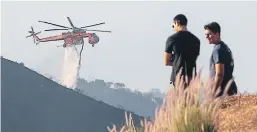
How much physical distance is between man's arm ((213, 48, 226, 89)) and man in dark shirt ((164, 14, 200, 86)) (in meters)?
0.35

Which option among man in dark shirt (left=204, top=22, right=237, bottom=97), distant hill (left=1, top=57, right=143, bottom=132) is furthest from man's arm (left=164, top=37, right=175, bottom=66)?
distant hill (left=1, top=57, right=143, bottom=132)

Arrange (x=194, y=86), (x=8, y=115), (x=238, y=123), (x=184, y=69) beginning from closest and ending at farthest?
(x=194, y=86), (x=184, y=69), (x=238, y=123), (x=8, y=115)

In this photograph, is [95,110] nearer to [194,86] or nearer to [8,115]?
[8,115]

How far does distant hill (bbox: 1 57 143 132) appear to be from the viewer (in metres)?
157

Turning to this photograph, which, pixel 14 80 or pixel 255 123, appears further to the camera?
pixel 14 80

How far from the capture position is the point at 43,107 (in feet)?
554

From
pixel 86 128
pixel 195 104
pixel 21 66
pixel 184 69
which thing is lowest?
pixel 195 104

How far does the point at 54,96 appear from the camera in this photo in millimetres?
176375

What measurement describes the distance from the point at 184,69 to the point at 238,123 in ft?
4.04

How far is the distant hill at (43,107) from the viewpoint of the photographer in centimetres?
15700

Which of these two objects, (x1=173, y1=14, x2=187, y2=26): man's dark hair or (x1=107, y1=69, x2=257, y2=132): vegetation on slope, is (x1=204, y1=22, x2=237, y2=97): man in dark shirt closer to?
(x1=173, y1=14, x2=187, y2=26): man's dark hair

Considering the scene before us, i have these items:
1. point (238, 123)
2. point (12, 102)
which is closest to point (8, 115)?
point (12, 102)

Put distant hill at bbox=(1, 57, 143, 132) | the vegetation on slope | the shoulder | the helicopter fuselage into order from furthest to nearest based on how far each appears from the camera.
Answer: distant hill at bbox=(1, 57, 143, 132) → the helicopter fuselage → the shoulder → the vegetation on slope

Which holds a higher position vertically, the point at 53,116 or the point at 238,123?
the point at 53,116
